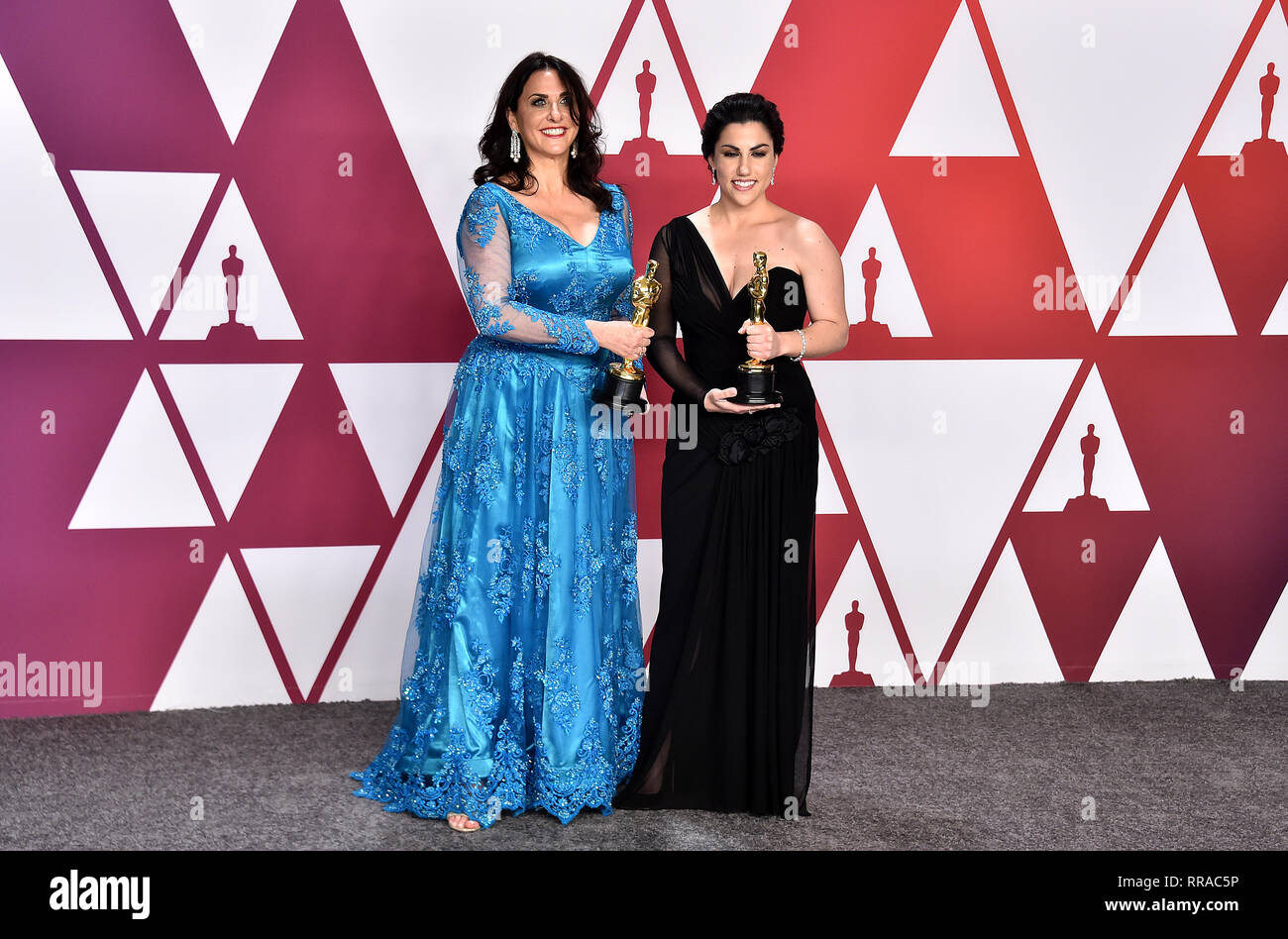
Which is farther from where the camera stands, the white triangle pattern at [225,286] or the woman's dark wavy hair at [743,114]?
the white triangle pattern at [225,286]

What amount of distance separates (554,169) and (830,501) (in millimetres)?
1740

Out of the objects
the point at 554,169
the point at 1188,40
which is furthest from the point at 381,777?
the point at 1188,40

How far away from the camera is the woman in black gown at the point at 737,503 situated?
3064 mm

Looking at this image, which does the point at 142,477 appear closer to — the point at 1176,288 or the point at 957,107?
the point at 957,107

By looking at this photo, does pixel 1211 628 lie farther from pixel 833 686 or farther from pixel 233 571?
pixel 233 571

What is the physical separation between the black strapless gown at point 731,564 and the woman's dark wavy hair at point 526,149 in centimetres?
27

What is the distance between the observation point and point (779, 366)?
309 cm

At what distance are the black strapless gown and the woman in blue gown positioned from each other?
0.56 ft

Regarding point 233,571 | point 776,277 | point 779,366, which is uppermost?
point 776,277

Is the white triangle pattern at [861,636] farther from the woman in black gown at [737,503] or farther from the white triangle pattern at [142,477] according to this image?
the white triangle pattern at [142,477]

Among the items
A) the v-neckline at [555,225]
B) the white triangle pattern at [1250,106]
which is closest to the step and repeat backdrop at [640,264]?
the white triangle pattern at [1250,106]

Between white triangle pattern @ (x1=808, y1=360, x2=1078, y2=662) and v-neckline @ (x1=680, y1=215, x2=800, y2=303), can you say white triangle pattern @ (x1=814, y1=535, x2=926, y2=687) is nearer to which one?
white triangle pattern @ (x1=808, y1=360, x2=1078, y2=662)

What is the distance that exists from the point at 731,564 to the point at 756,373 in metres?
0.53

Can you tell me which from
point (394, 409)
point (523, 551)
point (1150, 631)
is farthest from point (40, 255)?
point (1150, 631)
